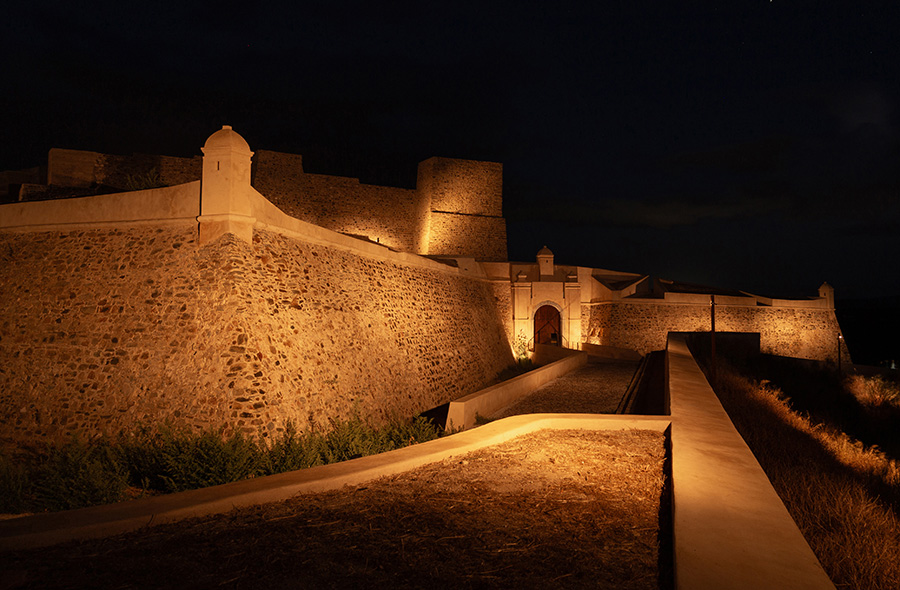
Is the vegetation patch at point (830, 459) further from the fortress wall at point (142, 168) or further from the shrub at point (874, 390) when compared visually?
the fortress wall at point (142, 168)

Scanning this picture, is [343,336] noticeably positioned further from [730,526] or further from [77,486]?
[730,526]

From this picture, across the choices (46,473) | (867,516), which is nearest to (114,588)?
(46,473)

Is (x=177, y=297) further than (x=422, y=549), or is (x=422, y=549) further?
(x=177, y=297)

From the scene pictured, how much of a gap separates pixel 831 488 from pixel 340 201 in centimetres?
2860

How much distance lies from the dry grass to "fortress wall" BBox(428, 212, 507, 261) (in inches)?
849

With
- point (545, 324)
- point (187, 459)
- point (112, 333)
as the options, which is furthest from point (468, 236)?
point (187, 459)

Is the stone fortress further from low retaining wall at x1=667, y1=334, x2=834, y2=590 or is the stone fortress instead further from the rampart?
Result: the rampart

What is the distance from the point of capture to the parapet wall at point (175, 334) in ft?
26.7

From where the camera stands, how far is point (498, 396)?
1186cm

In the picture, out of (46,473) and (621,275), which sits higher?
(621,275)

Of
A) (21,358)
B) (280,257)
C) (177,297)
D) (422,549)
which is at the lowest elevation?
(422,549)

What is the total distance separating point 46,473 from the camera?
22.4 ft

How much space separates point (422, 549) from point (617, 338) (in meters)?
25.6

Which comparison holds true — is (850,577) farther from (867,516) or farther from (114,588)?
(114,588)
